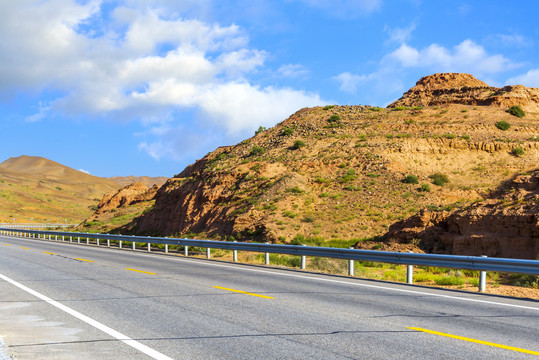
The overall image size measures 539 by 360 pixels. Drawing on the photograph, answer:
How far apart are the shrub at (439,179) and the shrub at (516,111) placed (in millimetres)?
18995

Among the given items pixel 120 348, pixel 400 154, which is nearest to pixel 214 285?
pixel 120 348

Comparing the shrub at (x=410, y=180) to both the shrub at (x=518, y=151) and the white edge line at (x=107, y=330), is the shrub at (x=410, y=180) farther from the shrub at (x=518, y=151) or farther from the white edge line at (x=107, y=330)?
the white edge line at (x=107, y=330)

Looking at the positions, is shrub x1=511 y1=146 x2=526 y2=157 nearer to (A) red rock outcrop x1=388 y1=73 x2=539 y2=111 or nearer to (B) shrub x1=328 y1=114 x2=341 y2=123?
(A) red rock outcrop x1=388 y1=73 x2=539 y2=111

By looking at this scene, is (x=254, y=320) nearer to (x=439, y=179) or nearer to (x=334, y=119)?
(x=439, y=179)

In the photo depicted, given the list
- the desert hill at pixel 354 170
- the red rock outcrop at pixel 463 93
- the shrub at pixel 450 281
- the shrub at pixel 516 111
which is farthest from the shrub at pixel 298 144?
the shrub at pixel 450 281

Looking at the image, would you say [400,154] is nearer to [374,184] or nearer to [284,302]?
[374,184]

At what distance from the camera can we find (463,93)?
202 ft

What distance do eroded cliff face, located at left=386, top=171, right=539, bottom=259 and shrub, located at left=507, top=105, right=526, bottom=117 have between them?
95.4 feet

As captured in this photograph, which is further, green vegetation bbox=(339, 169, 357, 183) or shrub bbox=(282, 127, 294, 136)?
shrub bbox=(282, 127, 294, 136)

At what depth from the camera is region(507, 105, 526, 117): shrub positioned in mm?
54541

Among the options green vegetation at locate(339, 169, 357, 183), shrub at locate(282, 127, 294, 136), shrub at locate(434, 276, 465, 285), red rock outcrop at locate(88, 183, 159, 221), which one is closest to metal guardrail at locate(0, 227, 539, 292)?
shrub at locate(434, 276, 465, 285)

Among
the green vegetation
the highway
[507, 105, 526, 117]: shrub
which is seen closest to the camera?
the highway

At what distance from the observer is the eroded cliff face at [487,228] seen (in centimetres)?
2230

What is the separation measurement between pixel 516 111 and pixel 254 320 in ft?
180
